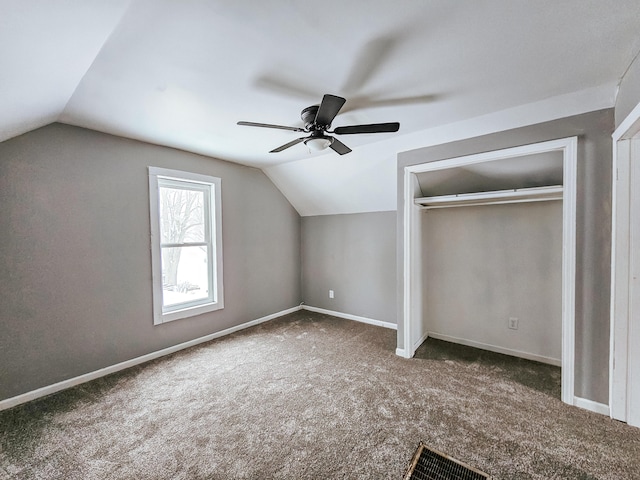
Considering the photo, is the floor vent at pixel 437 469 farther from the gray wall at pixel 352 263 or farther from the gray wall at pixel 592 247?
the gray wall at pixel 352 263

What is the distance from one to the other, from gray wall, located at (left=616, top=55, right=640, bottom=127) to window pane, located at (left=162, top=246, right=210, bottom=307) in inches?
162

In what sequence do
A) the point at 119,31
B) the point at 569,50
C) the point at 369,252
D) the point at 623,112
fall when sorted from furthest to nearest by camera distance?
the point at 369,252 → the point at 623,112 → the point at 569,50 → the point at 119,31

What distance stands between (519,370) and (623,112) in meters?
2.31

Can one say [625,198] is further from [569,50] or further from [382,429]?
[382,429]

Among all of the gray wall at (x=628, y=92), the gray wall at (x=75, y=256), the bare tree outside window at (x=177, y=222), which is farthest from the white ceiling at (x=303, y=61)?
the bare tree outside window at (x=177, y=222)

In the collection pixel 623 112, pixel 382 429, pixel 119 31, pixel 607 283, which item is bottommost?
pixel 382 429

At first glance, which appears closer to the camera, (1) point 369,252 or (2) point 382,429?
(2) point 382,429

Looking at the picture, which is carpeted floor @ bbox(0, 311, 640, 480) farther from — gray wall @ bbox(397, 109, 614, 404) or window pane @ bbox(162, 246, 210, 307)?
window pane @ bbox(162, 246, 210, 307)

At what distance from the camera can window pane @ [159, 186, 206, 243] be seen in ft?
10.8

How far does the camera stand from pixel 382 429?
1905 mm

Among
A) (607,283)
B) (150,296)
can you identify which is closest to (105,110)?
(150,296)

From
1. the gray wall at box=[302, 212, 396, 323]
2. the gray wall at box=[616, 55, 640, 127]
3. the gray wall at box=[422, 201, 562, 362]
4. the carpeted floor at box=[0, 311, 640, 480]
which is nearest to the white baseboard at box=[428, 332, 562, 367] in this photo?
the gray wall at box=[422, 201, 562, 362]

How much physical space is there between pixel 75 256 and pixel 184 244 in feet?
3.44

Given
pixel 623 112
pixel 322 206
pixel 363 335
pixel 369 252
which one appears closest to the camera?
pixel 623 112
